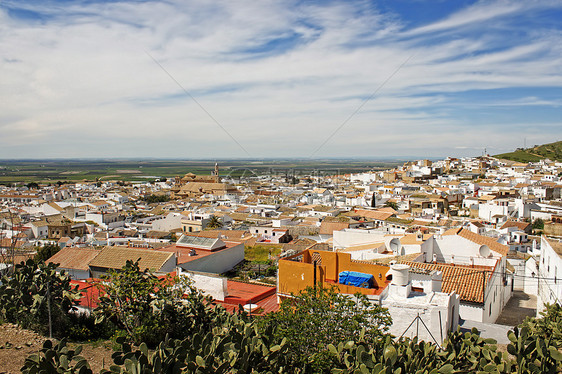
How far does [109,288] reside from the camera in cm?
786

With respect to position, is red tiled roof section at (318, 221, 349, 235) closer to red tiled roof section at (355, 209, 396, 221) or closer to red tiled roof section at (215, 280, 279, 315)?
red tiled roof section at (355, 209, 396, 221)

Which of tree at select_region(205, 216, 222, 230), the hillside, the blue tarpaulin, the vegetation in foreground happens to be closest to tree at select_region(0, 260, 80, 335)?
the vegetation in foreground

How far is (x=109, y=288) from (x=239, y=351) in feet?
11.6

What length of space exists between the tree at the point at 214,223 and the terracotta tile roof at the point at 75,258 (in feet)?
56.6

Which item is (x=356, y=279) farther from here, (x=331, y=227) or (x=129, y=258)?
(x=331, y=227)

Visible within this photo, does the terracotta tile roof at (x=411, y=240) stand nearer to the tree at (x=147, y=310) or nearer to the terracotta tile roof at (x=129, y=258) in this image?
the terracotta tile roof at (x=129, y=258)

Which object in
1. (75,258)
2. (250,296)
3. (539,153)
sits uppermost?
(539,153)

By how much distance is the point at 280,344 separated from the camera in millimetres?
5828

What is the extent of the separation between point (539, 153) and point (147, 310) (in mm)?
94876

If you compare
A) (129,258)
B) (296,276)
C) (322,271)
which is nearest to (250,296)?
(296,276)

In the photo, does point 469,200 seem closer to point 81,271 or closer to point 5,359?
point 81,271

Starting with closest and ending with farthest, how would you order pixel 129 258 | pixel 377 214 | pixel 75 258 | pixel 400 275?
1. pixel 400 275
2. pixel 129 258
3. pixel 75 258
4. pixel 377 214

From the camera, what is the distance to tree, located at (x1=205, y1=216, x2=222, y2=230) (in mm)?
34844

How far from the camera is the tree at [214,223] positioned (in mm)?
34844
